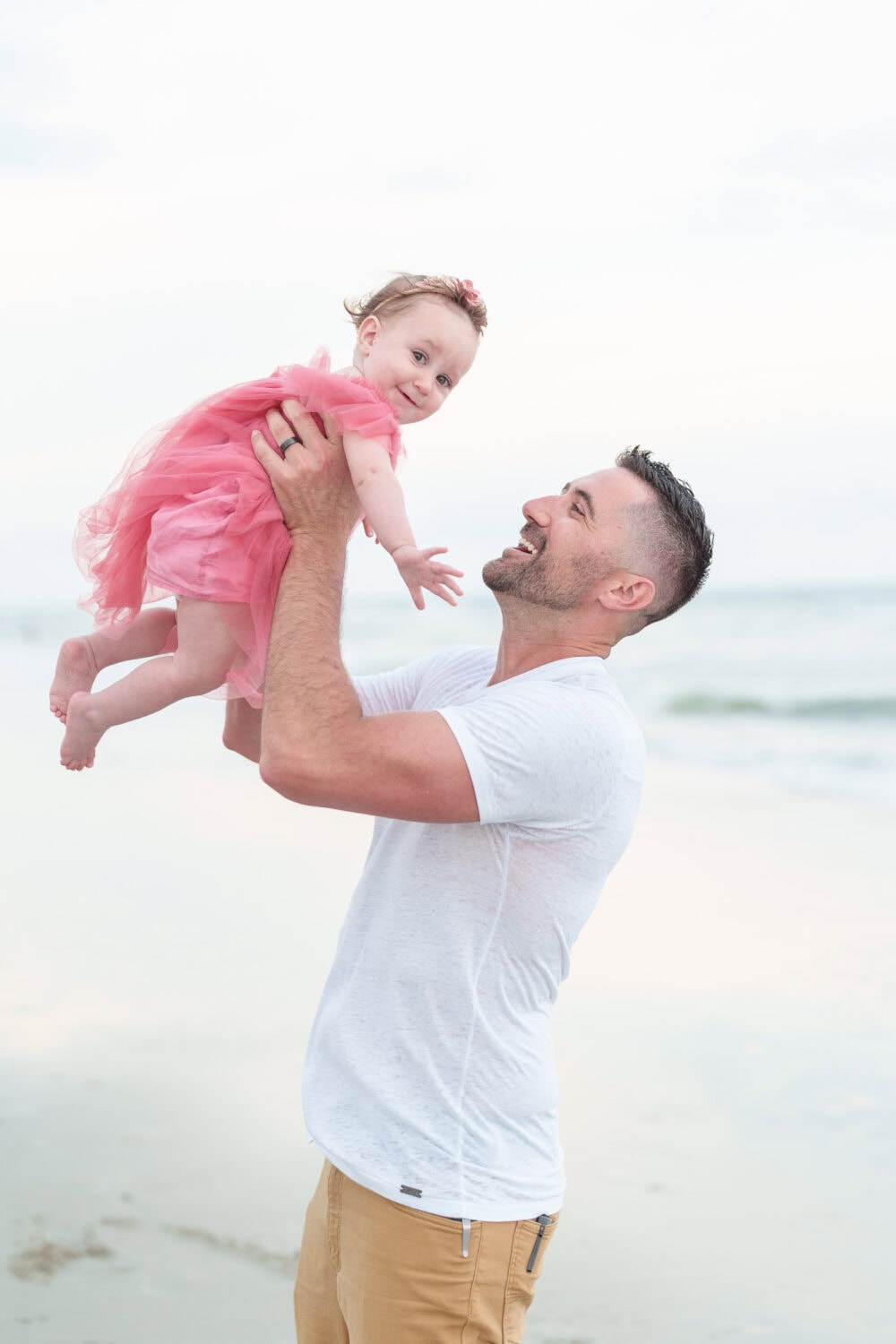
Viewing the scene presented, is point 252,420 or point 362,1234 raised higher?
point 252,420

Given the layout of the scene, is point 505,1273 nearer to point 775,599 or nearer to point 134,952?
point 134,952

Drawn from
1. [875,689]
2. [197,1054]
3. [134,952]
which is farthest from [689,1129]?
[875,689]

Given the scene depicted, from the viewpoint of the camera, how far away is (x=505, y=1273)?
2.13 meters

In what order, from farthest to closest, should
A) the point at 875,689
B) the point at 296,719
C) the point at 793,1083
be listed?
the point at 875,689, the point at 793,1083, the point at 296,719

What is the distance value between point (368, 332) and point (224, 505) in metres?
0.51

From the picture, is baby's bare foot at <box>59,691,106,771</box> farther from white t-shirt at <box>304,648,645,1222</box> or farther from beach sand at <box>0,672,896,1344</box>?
beach sand at <box>0,672,896,1344</box>

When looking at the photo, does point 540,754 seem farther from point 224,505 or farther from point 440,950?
point 224,505

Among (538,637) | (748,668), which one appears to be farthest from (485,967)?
(748,668)

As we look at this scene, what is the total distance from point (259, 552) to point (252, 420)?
277 millimetres

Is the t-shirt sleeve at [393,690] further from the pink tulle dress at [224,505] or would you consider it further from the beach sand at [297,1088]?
the beach sand at [297,1088]

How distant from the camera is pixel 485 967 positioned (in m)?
2.11

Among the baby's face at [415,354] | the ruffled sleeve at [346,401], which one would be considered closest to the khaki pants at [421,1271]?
the ruffled sleeve at [346,401]

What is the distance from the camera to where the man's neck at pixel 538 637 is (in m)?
2.32

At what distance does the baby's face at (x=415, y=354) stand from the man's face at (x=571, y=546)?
31 cm
